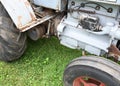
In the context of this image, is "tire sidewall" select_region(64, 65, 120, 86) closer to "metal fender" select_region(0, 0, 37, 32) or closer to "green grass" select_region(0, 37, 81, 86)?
"green grass" select_region(0, 37, 81, 86)

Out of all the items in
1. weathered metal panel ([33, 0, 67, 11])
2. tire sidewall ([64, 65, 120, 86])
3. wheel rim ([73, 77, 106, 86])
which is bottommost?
wheel rim ([73, 77, 106, 86])

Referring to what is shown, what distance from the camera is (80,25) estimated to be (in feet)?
9.35

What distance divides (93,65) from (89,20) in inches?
23.6

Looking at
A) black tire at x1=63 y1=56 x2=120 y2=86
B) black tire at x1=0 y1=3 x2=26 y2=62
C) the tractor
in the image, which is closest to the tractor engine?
the tractor

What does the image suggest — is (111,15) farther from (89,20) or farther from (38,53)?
(38,53)

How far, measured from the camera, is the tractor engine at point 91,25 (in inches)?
102

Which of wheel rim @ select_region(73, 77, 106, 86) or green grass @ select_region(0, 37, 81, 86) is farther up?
wheel rim @ select_region(73, 77, 106, 86)

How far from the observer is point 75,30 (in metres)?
2.98

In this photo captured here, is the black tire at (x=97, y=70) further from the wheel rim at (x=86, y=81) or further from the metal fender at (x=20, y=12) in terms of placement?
the metal fender at (x=20, y=12)

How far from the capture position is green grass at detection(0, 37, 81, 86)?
10.2 feet

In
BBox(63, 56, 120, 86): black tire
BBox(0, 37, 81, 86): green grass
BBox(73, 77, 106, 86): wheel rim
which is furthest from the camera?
BBox(0, 37, 81, 86): green grass

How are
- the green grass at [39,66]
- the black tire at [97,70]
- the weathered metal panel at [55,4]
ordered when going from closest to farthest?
the black tire at [97,70], the weathered metal panel at [55,4], the green grass at [39,66]

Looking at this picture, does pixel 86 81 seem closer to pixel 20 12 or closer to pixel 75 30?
pixel 75 30

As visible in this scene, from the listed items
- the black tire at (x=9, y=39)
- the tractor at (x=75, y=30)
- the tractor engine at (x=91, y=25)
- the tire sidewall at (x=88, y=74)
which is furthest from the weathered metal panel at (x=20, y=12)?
the tire sidewall at (x=88, y=74)
